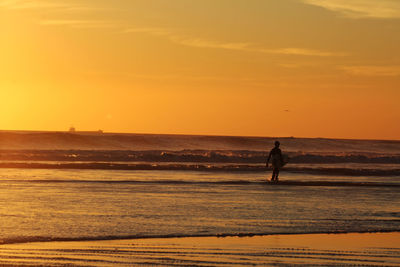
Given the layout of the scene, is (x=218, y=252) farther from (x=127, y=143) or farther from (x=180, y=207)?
(x=127, y=143)

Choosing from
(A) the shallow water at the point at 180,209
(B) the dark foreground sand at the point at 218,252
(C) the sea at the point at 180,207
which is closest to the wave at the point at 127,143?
(C) the sea at the point at 180,207

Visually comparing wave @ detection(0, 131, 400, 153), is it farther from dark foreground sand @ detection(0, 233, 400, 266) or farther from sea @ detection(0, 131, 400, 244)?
dark foreground sand @ detection(0, 233, 400, 266)

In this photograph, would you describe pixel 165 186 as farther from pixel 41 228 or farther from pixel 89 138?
pixel 89 138

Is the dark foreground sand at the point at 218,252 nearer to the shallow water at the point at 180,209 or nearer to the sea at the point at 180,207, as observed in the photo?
the sea at the point at 180,207

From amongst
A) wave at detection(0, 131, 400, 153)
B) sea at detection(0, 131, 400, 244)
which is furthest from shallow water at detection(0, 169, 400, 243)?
wave at detection(0, 131, 400, 153)

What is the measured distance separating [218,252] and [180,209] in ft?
24.0

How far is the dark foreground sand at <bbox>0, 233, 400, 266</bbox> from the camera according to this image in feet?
43.1

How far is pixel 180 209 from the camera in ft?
70.1

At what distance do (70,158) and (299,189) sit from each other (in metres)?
33.5

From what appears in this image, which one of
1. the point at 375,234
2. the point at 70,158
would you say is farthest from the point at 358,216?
the point at 70,158

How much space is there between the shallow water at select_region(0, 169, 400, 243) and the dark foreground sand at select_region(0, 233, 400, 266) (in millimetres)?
915

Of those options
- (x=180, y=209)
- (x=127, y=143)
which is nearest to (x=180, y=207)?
(x=180, y=209)

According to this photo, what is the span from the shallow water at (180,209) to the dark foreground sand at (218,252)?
92cm

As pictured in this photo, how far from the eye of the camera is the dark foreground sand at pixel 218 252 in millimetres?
13133
